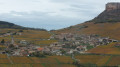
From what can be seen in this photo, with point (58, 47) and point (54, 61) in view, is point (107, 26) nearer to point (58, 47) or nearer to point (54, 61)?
point (58, 47)

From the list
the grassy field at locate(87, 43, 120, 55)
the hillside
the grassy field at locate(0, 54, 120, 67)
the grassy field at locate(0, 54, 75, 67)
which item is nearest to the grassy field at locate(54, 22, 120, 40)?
the hillside

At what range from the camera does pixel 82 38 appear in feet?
317

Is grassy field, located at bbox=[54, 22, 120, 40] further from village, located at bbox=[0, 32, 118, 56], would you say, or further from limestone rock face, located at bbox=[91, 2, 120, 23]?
limestone rock face, located at bbox=[91, 2, 120, 23]

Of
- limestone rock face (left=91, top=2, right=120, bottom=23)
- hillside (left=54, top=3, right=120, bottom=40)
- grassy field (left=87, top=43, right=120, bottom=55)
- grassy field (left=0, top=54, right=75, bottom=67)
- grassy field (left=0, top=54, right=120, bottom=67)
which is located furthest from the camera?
limestone rock face (left=91, top=2, right=120, bottom=23)

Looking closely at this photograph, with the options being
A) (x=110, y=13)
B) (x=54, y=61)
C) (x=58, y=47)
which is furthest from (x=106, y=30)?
(x=54, y=61)

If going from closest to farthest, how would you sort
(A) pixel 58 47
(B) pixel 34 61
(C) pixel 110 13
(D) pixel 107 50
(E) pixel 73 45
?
1. (B) pixel 34 61
2. (D) pixel 107 50
3. (A) pixel 58 47
4. (E) pixel 73 45
5. (C) pixel 110 13

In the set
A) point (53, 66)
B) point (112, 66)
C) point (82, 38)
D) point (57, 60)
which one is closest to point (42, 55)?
point (57, 60)

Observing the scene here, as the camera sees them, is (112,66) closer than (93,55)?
Yes

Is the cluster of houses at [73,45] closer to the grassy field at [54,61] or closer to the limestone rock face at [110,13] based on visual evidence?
the grassy field at [54,61]

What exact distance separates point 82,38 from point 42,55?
35.8 metres

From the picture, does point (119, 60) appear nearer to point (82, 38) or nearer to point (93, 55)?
point (93, 55)

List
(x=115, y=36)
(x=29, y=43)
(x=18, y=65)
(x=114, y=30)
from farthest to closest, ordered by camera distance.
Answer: (x=114, y=30), (x=115, y=36), (x=29, y=43), (x=18, y=65)

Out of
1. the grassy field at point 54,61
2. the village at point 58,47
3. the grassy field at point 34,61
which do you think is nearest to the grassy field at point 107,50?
the village at point 58,47

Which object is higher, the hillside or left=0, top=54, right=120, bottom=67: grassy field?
the hillside
